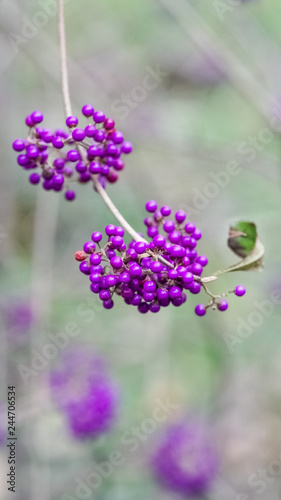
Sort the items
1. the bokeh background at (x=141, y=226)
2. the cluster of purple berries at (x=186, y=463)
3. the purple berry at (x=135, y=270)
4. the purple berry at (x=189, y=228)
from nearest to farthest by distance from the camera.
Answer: the purple berry at (x=135, y=270), the purple berry at (x=189, y=228), the cluster of purple berries at (x=186, y=463), the bokeh background at (x=141, y=226)

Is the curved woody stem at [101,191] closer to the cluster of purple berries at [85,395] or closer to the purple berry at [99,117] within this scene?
the purple berry at [99,117]

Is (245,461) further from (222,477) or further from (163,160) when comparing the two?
(163,160)

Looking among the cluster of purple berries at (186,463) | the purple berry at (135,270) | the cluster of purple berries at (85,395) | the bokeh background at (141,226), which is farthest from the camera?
the bokeh background at (141,226)

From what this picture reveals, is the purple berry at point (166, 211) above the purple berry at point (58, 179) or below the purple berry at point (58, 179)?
below

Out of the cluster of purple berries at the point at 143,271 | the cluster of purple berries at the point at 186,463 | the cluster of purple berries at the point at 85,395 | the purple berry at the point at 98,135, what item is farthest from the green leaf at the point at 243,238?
the cluster of purple berries at the point at 186,463

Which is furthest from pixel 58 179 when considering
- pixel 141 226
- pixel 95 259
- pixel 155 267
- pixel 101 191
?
pixel 141 226

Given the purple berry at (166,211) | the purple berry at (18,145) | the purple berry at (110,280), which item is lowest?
the purple berry at (110,280)
